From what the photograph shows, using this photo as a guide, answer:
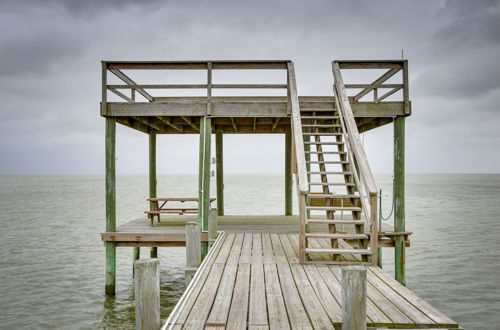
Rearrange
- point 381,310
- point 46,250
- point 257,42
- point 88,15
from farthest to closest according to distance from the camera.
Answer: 1. point 257,42
2. point 88,15
3. point 46,250
4. point 381,310

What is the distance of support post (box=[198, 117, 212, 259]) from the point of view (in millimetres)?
9102

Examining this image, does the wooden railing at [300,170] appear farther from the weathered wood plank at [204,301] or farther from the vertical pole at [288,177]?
the vertical pole at [288,177]

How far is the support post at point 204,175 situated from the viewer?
358 inches

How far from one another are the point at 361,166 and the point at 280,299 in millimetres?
3047

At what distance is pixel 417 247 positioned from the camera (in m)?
18.3

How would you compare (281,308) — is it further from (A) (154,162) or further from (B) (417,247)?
(B) (417,247)

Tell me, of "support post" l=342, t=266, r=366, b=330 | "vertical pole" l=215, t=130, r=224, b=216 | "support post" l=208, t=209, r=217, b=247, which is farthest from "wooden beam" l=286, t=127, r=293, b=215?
"support post" l=342, t=266, r=366, b=330

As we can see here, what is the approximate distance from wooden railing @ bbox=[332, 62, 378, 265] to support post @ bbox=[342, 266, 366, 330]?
2.57m

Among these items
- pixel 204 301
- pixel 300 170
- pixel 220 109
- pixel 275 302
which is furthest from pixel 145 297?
pixel 220 109

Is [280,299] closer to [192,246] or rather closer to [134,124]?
[192,246]

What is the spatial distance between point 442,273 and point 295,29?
99390 mm

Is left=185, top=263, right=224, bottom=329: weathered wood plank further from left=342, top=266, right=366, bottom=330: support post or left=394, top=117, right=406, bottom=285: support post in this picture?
left=394, top=117, right=406, bottom=285: support post

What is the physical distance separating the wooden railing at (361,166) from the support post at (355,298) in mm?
2570

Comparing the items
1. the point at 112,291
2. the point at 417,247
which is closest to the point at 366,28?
the point at 417,247
